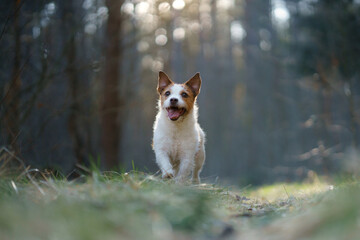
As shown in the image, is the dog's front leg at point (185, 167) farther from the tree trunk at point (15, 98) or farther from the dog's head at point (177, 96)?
the tree trunk at point (15, 98)

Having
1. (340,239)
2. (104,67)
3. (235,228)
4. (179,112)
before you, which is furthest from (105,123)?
(340,239)

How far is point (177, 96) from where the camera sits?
5785mm

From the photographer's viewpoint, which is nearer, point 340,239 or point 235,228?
point 340,239

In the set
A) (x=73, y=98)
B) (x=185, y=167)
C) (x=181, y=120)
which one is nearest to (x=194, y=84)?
(x=181, y=120)

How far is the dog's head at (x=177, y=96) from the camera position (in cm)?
573

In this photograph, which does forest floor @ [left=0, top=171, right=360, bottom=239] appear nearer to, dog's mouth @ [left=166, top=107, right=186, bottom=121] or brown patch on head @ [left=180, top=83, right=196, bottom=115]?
dog's mouth @ [left=166, top=107, right=186, bottom=121]

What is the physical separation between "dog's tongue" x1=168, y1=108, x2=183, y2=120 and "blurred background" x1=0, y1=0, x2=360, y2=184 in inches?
45.4

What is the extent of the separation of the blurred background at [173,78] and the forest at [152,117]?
0.21 ft

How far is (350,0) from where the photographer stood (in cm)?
1214

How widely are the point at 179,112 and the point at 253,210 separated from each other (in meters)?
2.51

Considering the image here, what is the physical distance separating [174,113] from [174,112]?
26mm

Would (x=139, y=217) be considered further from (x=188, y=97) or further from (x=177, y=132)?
(x=188, y=97)

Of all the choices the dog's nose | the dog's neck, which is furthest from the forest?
the dog's nose

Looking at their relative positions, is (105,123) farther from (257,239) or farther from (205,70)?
(205,70)
